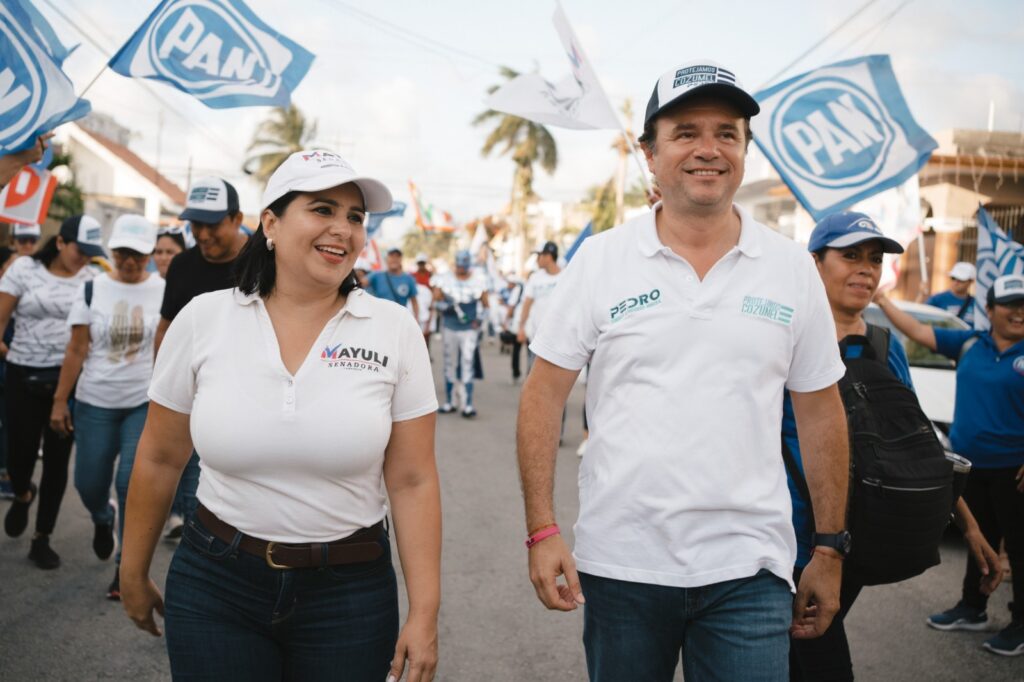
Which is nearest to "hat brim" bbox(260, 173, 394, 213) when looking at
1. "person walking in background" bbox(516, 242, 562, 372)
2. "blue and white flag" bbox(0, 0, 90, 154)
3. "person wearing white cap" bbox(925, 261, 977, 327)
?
"blue and white flag" bbox(0, 0, 90, 154)

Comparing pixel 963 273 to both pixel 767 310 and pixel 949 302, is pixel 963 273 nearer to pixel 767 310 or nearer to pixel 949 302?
pixel 949 302

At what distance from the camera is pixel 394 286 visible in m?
12.1

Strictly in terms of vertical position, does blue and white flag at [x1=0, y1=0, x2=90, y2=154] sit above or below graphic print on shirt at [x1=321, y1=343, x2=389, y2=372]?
above

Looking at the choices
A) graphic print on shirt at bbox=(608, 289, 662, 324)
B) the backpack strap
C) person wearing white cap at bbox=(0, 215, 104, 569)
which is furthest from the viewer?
person wearing white cap at bbox=(0, 215, 104, 569)

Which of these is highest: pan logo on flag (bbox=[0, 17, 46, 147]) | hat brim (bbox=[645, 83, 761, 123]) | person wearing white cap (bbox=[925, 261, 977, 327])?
pan logo on flag (bbox=[0, 17, 46, 147])

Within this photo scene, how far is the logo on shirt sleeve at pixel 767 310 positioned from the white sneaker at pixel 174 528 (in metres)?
4.78

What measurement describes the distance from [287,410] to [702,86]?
1.42m

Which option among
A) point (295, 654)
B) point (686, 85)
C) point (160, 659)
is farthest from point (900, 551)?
point (160, 659)

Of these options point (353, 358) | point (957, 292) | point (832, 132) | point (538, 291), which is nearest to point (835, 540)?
point (353, 358)

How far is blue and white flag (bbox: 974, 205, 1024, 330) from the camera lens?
7121 mm

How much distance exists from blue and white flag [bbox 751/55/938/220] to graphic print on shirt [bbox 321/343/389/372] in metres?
3.86

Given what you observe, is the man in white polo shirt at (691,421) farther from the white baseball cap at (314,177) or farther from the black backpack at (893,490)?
the white baseball cap at (314,177)

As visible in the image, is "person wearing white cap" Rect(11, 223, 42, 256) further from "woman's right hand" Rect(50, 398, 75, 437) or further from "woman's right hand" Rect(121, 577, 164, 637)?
"woman's right hand" Rect(121, 577, 164, 637)

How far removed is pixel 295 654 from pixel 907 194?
26.8 feet
